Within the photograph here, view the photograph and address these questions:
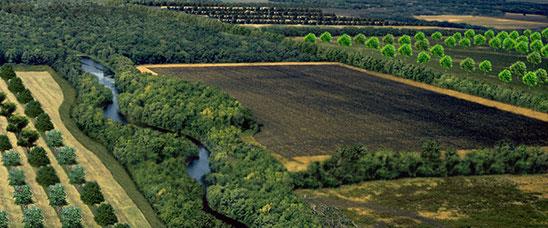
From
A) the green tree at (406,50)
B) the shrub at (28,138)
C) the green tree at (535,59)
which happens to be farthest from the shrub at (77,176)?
the green tree at (535,59)

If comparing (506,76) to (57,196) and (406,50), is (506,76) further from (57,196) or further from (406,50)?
(57,196)

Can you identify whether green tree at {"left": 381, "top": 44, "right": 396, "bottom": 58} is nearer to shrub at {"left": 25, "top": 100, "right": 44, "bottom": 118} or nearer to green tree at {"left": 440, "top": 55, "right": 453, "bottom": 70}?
green tree at {"left": 440, "top": 55, "right": 453, "bottom": 70}

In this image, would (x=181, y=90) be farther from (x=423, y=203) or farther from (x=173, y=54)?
(x=423, y=203)

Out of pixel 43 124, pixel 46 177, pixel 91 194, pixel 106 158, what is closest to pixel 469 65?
pixel 106 158

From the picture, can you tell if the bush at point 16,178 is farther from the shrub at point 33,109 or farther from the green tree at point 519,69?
the green tree at point 519,69

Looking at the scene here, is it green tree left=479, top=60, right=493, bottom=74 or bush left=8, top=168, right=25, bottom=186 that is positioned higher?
bush left=8, top=168, right=25, bottom=186

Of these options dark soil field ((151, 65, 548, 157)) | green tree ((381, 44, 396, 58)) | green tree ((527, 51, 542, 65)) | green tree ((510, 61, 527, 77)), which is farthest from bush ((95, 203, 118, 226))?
green tree ((527, 51, 542, 65))

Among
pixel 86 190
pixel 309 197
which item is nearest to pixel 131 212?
pixel 86 190
